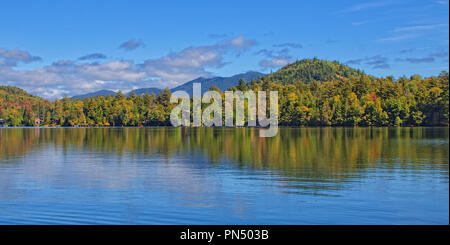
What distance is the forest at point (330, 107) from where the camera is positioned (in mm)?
136125

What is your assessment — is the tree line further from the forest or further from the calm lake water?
the calm lake water


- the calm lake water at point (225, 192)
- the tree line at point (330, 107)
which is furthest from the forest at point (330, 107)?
the calm lake water at point (225, 192)

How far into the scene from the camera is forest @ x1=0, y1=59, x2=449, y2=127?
447 feet

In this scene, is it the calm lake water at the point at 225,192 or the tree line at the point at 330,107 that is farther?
the tree line at the point at 330,107

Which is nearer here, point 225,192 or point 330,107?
point 225,192

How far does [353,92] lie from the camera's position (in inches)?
6304

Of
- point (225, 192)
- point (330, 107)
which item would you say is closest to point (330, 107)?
point (330, 107)

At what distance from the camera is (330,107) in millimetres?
155500

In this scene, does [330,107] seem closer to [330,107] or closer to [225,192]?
[330,107]

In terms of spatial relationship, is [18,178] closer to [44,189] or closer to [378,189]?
[44,189]

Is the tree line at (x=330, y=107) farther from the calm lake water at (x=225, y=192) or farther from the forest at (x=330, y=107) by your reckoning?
the calm lake water at (x=225, y=192)
